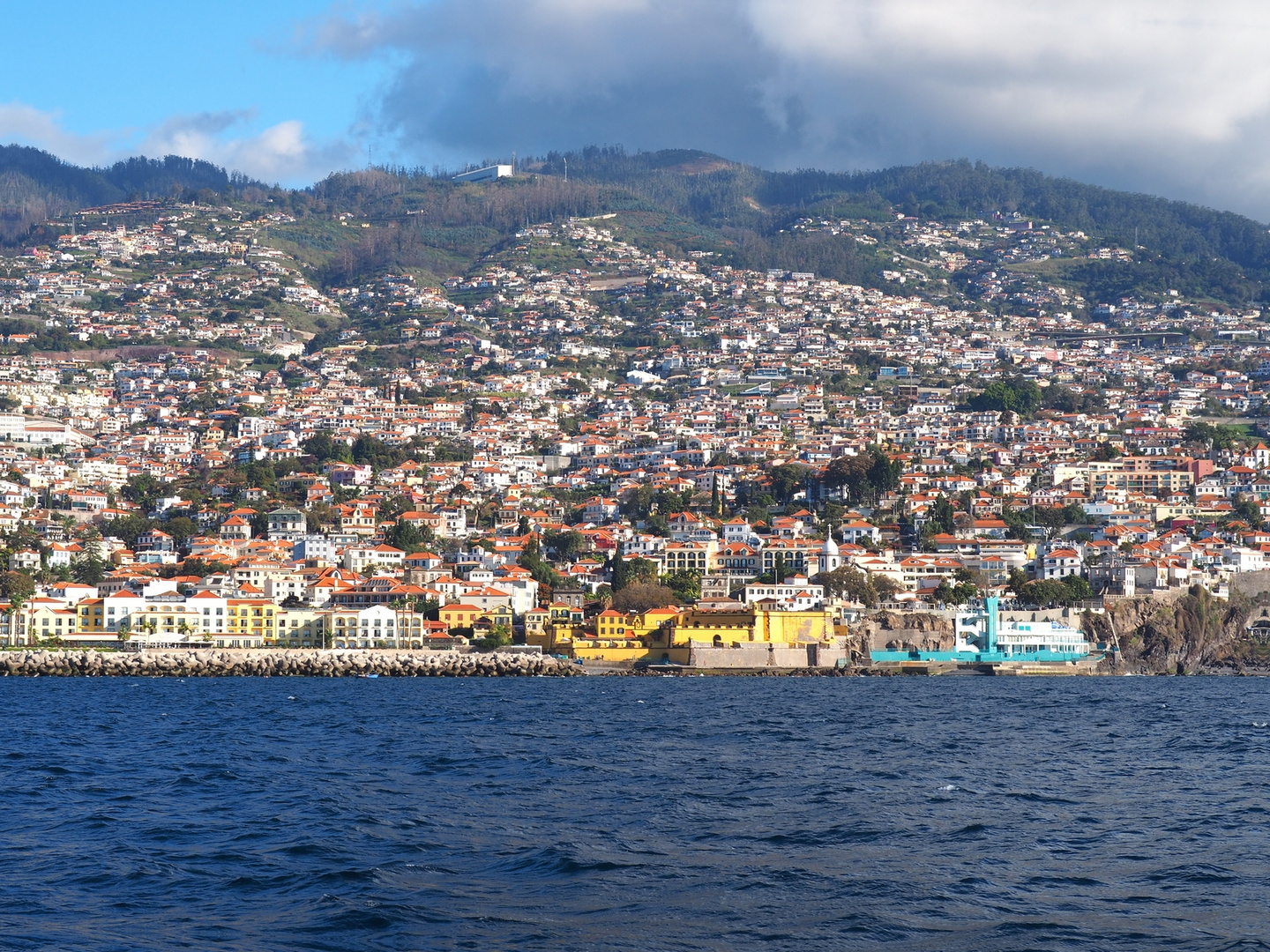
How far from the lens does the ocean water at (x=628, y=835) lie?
1432 centimetres

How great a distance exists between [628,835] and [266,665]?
46.9m

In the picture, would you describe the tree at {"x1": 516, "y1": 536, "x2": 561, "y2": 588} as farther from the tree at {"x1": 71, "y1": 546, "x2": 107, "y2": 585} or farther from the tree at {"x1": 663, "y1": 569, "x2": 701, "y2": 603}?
the tree at {"x1": 71, "y1": 546, "x2": 107, "y2": 585}

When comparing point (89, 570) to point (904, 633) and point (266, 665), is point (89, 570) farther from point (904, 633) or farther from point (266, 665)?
point (904, 633)

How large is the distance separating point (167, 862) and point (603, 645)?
4985cm

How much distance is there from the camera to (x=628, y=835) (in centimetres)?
1867

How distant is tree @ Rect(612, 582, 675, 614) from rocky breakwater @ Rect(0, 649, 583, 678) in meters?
9.44

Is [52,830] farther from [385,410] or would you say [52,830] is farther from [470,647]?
[385,410]

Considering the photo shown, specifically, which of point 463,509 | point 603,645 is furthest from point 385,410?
point 603,645

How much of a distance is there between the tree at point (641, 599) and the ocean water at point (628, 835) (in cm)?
A: 3778

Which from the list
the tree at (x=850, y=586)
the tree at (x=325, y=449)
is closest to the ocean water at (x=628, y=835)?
the tree at (x=850, y=586)

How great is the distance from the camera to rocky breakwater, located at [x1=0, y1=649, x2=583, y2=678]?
60062 mm

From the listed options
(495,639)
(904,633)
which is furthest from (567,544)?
(904,633)

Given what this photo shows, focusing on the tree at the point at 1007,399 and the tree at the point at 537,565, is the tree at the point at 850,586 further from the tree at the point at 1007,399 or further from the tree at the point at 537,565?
the tree at the point at 1007,399

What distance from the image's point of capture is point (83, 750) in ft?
92.6
